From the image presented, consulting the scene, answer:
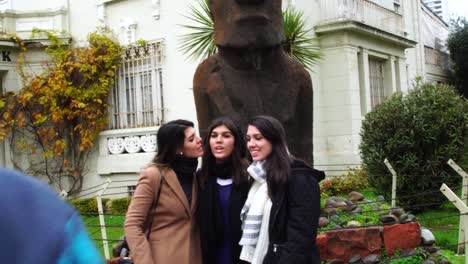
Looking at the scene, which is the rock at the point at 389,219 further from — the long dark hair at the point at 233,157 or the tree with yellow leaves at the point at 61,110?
the tree with yellow leaves at the point at 61,110

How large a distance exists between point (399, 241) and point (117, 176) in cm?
843

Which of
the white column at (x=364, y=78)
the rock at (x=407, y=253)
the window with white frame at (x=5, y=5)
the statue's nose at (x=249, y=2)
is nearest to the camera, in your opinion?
the statue's nose at (x=249, y=2)

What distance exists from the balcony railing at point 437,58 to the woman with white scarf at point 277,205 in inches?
682

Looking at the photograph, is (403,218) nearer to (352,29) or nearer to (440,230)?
(440,230)

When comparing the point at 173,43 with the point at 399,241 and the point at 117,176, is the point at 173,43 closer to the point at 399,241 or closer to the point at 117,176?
the point at 117,176

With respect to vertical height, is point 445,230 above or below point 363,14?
below

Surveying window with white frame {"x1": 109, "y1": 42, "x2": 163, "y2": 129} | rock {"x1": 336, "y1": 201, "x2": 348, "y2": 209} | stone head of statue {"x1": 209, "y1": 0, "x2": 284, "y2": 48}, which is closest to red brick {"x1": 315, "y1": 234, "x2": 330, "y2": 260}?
rock {"x1": 336, "y1": 201, "x2": 348, "y2": 209}

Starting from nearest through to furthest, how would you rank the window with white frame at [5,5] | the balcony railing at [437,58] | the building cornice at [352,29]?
the building cornice at [352,29] < the window with white frame at [5,5] < the balcony railing at [437,58]

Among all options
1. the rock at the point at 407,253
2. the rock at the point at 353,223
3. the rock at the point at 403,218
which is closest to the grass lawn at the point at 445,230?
the rock at the point at 403,218

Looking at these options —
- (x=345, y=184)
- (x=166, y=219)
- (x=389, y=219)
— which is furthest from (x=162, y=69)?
(x=166, y=219)

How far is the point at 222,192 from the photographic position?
3.19m

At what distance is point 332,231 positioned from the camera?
5.37 metres

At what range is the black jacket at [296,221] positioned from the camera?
274cm

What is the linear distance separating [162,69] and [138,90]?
2.76ft
